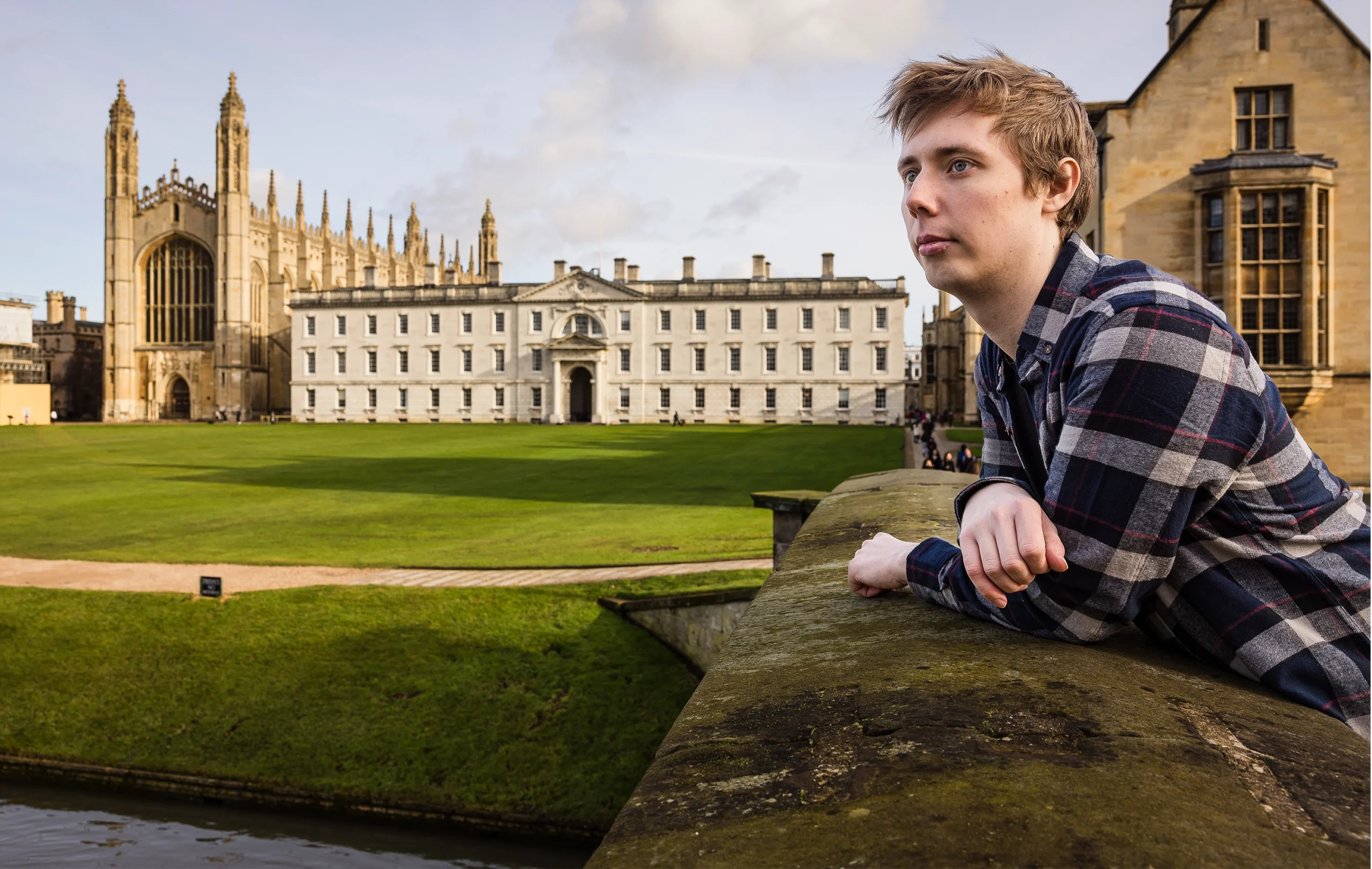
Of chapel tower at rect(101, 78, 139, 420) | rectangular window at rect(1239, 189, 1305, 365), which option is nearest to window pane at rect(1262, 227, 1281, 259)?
rectangular window at rect(1239, 189, 1305, 365)

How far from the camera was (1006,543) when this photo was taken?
1.84 meters

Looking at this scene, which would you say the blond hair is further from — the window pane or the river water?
the window pane

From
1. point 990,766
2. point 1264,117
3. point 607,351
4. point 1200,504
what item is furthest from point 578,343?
point 990,766

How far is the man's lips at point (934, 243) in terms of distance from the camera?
1.94 metres

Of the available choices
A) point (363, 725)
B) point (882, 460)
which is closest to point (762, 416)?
point (882, 460)

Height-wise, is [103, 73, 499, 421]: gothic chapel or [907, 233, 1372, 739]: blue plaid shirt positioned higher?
[103, 73, 499, 421]: gothic chapel

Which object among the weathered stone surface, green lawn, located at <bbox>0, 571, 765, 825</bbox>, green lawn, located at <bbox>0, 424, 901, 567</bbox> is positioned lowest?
green lawn, located at <bbox>0, 571, 765, 825</bbox>

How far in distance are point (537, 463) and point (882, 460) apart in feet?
35.4

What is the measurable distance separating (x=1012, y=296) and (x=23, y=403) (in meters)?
73.6

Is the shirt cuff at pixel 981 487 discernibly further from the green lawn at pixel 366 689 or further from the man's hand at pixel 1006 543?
the green lawn at pixel 366 689

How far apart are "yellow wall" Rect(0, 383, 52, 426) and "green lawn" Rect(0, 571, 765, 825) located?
5932cm

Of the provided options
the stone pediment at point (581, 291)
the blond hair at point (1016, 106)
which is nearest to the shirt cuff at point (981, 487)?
the blond hair at point (1016, 106)

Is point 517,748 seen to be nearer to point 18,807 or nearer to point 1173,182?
point 18,807

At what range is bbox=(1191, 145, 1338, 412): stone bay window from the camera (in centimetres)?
1462
